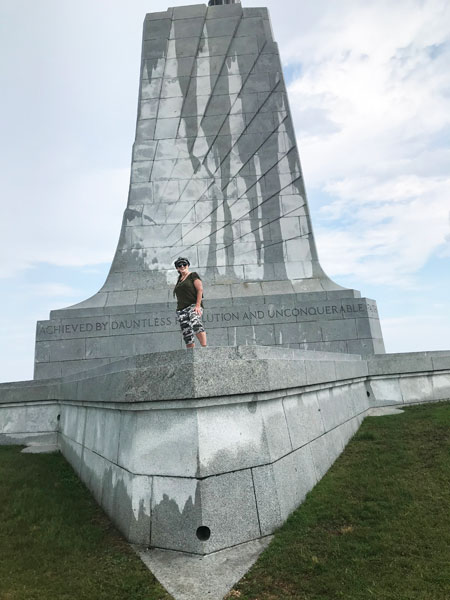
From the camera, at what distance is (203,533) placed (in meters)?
4.08

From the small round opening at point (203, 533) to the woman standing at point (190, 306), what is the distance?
2465 mm

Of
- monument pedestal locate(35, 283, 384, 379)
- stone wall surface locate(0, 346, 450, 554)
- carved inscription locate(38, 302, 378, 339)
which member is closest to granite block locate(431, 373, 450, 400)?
monument pedestal locate(35, 283, 384, 379)

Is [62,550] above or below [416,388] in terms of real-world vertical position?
below

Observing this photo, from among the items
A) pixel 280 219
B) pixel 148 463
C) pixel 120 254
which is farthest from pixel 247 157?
pixel 148 463

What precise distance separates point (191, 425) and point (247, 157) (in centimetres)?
1179

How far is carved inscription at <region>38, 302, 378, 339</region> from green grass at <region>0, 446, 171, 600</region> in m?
5.82

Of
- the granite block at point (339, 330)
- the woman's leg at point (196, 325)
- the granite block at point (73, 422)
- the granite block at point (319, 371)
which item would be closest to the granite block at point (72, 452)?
the granite block at point (73, 422)

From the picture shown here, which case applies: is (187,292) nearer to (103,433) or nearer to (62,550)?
(103,433)

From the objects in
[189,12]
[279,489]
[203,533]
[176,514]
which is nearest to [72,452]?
[176,514]

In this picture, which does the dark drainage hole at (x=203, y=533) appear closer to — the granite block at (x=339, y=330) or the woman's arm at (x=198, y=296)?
the woman's arm at (x=198, y=296)

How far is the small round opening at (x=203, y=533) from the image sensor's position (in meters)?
4.05

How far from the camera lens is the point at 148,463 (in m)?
4.46

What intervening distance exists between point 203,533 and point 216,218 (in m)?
11.0

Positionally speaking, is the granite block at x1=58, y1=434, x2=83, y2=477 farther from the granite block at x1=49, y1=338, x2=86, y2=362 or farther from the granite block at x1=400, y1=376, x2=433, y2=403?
the granite block at x1=400, y1=376, x2=433, y2=403
